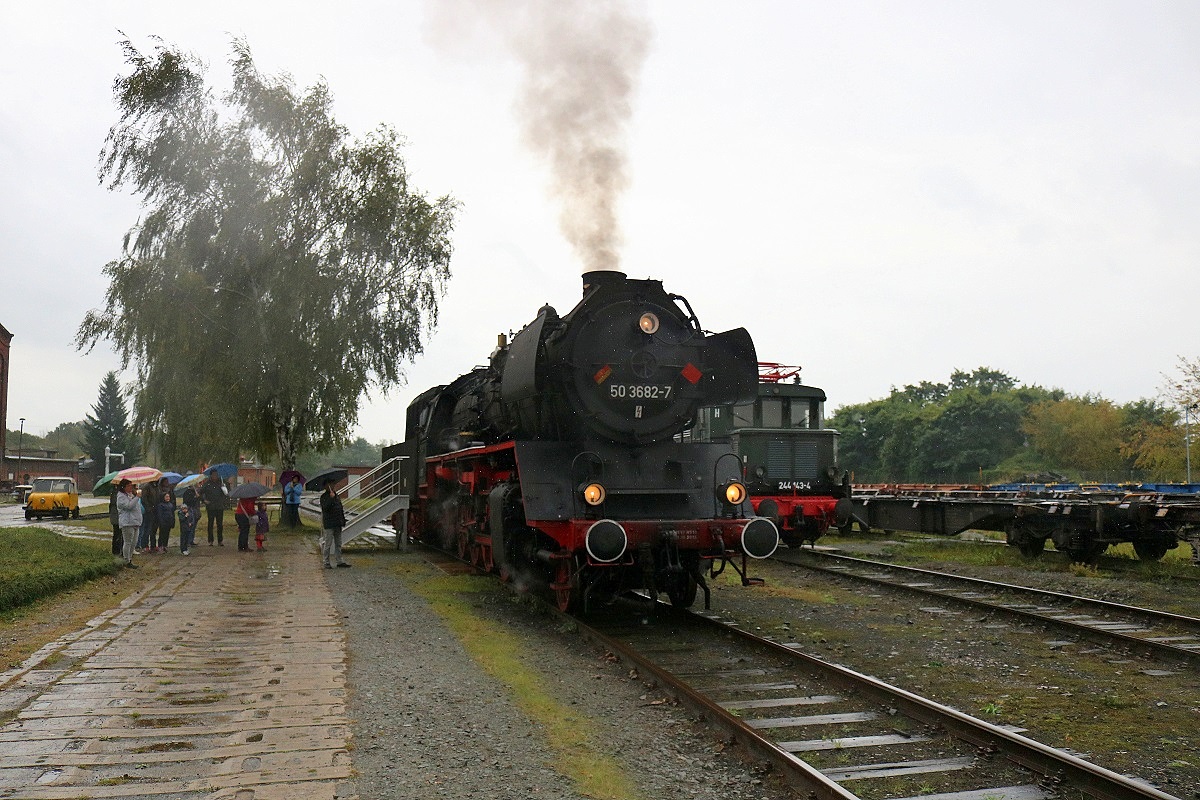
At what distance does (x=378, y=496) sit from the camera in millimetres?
19312

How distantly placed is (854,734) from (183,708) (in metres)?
4.32

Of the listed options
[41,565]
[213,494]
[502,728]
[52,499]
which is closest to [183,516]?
[213,494]

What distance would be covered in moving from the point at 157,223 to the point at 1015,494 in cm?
2036

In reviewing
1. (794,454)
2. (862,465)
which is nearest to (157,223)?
(794,454)

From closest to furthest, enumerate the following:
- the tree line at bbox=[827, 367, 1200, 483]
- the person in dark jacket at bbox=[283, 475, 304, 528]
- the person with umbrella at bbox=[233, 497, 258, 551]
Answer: the person with umbrella at bbox=[233, 497, 258, 551], the person in dark jacket at bbox=[283, 475, 304, 528], the tree line at bbox=[827, 367, 1200, 483]

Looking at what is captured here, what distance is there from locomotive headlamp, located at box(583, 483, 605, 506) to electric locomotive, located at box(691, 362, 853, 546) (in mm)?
7527

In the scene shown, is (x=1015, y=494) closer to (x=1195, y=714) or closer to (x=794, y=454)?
(x=794, y=454)

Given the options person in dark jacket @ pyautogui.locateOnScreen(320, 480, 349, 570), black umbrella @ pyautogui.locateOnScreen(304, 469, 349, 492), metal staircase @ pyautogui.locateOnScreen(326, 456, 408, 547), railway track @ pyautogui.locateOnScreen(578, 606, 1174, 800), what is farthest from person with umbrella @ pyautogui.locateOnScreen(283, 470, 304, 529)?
railway track @ pyautogui.locateOnScreen(578, 606, 1174, 800)

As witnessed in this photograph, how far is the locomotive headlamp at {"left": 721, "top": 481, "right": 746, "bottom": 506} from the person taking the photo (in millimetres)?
8867

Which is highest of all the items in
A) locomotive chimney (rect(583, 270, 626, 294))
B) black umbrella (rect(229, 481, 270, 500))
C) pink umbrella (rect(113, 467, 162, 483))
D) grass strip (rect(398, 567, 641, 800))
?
locomotive chimney (rect(583, 270, 626, 294))

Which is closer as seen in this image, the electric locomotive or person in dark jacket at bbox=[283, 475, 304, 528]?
the electric locomotive

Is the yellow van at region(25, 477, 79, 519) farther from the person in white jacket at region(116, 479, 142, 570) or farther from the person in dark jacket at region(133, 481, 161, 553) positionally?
the person in white jacket at region(116, 479, 142, 570)

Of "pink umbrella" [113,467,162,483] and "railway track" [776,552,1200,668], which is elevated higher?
"pink umbrella" [113,467,162,483]

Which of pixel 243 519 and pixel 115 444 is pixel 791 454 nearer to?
pixel 243 519
